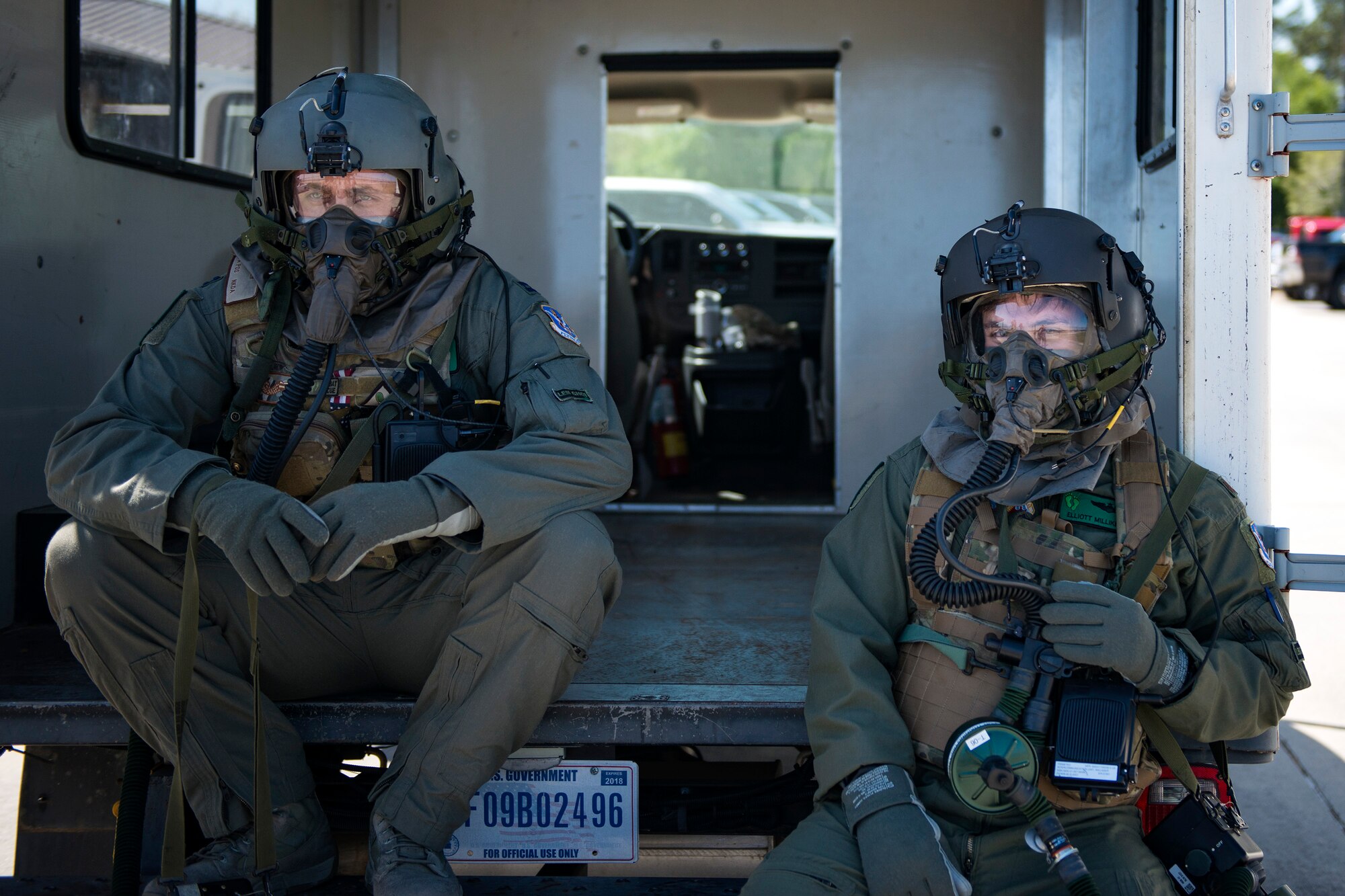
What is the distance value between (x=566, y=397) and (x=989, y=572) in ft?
2.88

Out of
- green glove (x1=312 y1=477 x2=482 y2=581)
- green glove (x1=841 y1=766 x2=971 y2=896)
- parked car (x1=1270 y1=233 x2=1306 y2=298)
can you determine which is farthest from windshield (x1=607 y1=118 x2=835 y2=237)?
parked car (x1=1270 y1=233 x2=1306 y2=298)

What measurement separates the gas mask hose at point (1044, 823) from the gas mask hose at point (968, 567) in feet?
0.84

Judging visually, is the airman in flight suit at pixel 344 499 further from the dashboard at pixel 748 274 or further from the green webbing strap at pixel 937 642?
the dashboard at pixel 748 274

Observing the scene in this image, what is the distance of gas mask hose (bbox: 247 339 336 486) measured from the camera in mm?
2338

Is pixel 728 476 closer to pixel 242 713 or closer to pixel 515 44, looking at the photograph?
pixel 515 44

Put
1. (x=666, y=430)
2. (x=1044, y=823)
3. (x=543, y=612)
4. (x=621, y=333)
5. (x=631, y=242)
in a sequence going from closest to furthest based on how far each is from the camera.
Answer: (x=1044, y=823), (x=543, y=612), (x=621, y=333), (x=666, y=430), (x=631, y=242)

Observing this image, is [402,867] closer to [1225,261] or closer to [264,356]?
[264,356]

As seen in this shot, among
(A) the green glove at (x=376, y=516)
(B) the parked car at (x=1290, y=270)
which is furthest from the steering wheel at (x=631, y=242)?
(B) the parked car at (x=1290, y=270)

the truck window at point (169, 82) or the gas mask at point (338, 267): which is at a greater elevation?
the truck window at point (169, 82)

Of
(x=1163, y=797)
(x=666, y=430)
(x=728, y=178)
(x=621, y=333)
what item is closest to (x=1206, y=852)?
(x=1163, y=797)

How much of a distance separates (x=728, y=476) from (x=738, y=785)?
12.1ft

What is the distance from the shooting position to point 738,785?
8.57 ft

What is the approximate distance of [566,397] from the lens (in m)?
2.38

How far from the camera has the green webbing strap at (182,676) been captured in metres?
2.13
